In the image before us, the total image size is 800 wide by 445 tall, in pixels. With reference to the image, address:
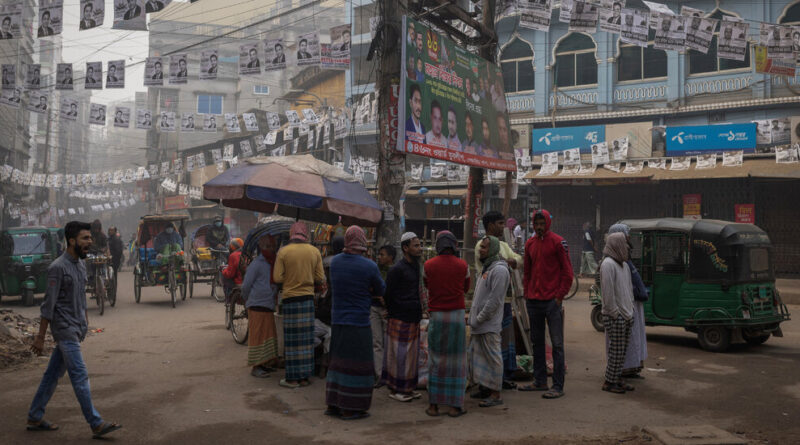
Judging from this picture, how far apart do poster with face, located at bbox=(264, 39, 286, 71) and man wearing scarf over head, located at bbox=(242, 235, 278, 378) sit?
932 centimetres

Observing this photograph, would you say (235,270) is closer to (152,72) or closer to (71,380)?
(71,380)

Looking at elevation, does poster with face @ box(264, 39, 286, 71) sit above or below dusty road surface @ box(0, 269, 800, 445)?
above

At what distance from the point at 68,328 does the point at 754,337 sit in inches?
358

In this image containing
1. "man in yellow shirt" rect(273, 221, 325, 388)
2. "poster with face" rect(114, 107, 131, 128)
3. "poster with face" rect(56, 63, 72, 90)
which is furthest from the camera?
"poster with face" rect(114, 107, 131, 128)

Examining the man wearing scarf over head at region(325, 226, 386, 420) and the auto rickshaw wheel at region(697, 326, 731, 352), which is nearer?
the man wearing scarf over head at region(325, 226, 386, 420)

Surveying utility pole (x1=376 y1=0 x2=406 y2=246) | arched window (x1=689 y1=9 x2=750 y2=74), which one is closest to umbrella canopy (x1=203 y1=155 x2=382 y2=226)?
utility pole (x1=376 y1=0 x2=406 y2=246)

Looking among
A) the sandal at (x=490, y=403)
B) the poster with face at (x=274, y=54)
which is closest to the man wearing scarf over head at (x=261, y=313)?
the sandal at (x=490, y=403)

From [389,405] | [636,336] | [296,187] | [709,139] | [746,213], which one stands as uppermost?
[709,139]

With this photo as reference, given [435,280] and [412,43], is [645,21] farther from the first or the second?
[435,280]

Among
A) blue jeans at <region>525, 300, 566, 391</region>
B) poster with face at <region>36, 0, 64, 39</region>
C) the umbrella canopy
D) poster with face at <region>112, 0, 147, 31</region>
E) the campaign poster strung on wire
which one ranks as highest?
poster with face at <region>36, 0, 64, 39</region>

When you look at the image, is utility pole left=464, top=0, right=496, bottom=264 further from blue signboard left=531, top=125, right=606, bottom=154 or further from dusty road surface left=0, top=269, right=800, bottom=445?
blue signboard left=531, top=125, right=606, bottom=154

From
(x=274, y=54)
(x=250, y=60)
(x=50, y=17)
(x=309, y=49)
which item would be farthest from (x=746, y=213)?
(x=50, y=17)

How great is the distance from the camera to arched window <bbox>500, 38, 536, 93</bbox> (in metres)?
25.9

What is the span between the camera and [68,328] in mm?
5176
